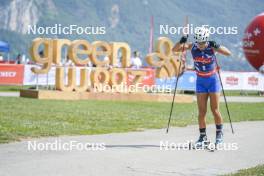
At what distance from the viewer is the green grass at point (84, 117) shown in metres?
14.5

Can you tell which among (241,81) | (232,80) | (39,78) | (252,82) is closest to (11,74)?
(39,78)

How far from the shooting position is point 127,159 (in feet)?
35.5

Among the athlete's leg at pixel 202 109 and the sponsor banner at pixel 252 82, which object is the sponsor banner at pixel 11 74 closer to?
the sponsor banner at pixel 252 82

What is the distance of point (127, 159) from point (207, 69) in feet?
8.83

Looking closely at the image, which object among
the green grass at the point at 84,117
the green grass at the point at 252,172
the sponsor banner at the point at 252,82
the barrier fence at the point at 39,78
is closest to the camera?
the green grass at the point at 252,172

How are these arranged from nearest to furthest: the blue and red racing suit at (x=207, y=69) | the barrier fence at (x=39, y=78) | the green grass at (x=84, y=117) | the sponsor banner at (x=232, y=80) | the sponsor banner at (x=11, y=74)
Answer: the blue and red racing suit at (x=207, y=69) → the green grass at (x=84, y=117) → the barrier fence at (x=39, y=78) → the sponsor banner at (x=11, y=74) → the sponsor banner at (x=232, y=80)

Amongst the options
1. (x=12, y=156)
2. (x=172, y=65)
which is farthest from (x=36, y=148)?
(x=172, y=65)

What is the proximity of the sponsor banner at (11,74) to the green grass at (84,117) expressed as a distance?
39.5 feet

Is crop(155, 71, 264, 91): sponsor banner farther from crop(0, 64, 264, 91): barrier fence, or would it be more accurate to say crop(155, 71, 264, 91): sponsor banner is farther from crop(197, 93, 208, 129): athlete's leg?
crop(197, 93, 208, 129): athlete's leg

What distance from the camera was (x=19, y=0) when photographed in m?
199

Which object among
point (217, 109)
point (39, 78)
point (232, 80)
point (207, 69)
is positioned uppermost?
point (232, 80)

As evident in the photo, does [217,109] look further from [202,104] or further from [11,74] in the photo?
[11,74]

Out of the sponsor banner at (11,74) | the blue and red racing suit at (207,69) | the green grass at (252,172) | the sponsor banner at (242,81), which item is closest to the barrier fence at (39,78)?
the sponsor banner at (11,74)

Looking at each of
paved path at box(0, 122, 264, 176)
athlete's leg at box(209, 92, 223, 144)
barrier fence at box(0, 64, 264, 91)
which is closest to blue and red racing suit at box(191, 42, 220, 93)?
athlete's leg at box(209, 92, 223, 144)
